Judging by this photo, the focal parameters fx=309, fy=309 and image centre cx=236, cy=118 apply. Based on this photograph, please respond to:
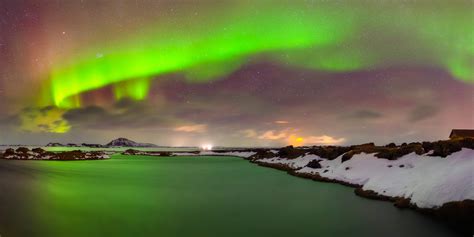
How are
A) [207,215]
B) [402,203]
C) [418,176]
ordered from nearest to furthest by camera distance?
1. [207,215]
2. [402,203]
3. [418,176]

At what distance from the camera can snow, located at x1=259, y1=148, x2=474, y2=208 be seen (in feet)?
56.7

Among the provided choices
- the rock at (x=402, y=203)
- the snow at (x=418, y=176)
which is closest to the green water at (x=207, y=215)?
the rock at (x=402, y=203)

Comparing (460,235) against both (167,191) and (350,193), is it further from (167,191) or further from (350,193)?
(167,191)

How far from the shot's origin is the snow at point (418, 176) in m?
17.3

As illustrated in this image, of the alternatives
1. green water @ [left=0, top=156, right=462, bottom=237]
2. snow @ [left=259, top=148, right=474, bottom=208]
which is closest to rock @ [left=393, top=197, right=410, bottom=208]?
snow @ [left=259, top=148, right=474, bottom=208]

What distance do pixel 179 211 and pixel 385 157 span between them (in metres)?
22.8

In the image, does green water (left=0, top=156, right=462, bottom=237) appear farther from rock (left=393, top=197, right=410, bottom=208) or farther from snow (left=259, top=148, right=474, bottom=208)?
snow (left=259, top=148, right=474, bottom=208)

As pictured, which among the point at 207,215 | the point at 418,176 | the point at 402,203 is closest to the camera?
the point at 207,215

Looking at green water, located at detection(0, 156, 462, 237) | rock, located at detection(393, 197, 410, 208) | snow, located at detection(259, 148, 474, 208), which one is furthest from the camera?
rock, located at detection(393, 197, 410, 208)

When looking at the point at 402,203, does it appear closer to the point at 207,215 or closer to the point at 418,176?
the point at 418,176

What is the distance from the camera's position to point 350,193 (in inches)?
1040

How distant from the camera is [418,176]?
22766mm

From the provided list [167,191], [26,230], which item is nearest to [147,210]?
[26,230]

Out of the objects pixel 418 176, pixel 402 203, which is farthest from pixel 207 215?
pixel 418 176
